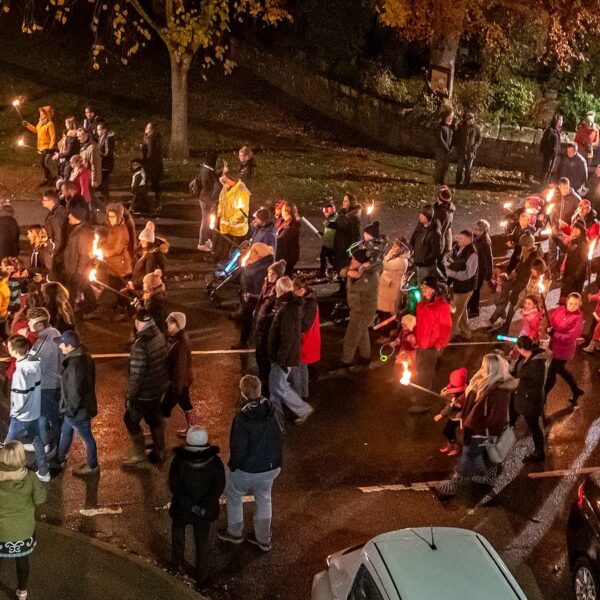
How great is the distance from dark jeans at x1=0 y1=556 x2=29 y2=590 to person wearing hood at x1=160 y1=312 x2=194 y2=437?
272 cm

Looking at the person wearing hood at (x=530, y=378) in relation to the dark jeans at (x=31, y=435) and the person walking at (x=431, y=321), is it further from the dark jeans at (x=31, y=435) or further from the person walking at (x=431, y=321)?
the dark jeans at (x=31, y=435)

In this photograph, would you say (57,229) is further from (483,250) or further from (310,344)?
(483,250)

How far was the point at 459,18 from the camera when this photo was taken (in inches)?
1020

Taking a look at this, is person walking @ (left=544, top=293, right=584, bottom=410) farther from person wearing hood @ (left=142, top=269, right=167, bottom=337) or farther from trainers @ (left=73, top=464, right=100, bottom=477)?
trainers @ (left=73, top=464, right=100, bottom=477)

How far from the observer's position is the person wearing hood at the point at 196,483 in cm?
797

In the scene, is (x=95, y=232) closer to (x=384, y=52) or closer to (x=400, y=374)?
(x=400, y=374)

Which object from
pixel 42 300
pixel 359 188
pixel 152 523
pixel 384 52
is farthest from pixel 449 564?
pixel 384 52

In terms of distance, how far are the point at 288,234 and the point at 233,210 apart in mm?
979

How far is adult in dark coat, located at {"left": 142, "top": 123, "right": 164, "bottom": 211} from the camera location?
1883cm

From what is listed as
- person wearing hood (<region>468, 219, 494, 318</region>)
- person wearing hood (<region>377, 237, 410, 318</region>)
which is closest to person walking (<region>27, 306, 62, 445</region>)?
person wearing hood (<region>377, 237, 410, 318</region>)

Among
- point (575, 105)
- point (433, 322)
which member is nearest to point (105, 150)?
point (433, 322)

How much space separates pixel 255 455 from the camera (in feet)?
27.9

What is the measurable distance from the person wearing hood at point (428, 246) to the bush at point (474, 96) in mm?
14282

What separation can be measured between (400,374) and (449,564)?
541 centimetres
